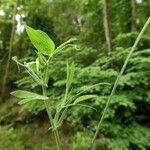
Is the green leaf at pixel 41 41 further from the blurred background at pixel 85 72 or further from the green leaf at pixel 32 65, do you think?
the blurred background at pixel 85 72

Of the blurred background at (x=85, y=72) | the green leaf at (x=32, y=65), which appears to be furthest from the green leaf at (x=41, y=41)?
the blurred background at (x=85, y=72)

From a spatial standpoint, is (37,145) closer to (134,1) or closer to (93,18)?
(93,18)

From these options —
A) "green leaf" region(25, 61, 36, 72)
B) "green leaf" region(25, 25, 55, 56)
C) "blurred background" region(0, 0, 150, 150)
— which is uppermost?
"green leaf" region(25, 25, 55, 56)


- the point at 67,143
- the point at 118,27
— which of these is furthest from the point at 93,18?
the point at 67,143

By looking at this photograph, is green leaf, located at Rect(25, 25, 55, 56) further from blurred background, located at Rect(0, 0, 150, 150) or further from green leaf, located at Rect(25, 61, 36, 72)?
blurred background, located at Rect(0, 0, 150, 150)

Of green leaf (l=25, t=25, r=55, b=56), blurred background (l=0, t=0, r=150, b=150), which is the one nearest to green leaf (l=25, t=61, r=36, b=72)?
green leaf (l=25, t=25, r=55, b=56)

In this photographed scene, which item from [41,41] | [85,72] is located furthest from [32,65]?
[85,72]

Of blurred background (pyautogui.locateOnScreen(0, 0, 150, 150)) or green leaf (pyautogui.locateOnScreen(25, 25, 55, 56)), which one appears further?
blurred background (pyautogui.locateOnScreen(0, 0, 150, 150))
